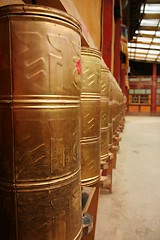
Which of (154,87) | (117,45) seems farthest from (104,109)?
(154,87)

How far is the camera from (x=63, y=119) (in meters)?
0.54

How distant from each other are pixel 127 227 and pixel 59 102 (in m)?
1.85

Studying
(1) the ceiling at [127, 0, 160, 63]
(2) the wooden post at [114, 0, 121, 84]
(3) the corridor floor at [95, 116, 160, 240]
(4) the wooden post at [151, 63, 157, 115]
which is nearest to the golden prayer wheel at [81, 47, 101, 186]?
(3) the corridor floor at [95, 116, 160, 240]

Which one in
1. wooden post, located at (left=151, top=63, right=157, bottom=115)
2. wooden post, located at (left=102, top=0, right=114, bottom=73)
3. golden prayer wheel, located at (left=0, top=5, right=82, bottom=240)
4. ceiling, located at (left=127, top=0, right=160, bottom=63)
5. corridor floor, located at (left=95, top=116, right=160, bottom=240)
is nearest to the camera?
golden prayer wheel, located at (left=0, top=5, right=82, bottom=240)

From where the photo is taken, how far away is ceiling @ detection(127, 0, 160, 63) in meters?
6.79

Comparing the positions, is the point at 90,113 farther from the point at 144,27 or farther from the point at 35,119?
the point at 144,27

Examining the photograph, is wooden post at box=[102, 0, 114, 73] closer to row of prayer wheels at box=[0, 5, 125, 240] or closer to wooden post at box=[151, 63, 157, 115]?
row of prayer wheels at box=[0, 5, 125, 240]

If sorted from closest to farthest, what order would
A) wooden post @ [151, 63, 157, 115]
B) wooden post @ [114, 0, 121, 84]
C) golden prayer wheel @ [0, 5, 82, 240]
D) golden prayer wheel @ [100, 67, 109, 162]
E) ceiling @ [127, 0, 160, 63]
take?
golden prayer wheel @ [0, 5, 82, 240], golden prayer wheel @ [100, 67, 109, 162], wooden post @ [114, 0, 121, 84], ceiling @ [127, 0, 160, 63], wooden post @ [151, 63, 157, 115]

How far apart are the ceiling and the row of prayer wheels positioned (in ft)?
21.1

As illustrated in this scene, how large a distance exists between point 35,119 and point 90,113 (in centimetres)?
41

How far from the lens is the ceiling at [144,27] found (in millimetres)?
6787

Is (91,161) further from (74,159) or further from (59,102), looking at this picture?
(59,102)

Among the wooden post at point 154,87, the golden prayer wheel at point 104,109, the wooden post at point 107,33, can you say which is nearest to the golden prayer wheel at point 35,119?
the golden prayer wheel at point 104,109

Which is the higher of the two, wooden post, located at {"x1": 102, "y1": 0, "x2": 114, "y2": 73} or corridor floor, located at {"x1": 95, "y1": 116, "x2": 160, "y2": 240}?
wooden post, located at {"x1": 102, "y1": 0, "x2": 114, "y2": 73}
